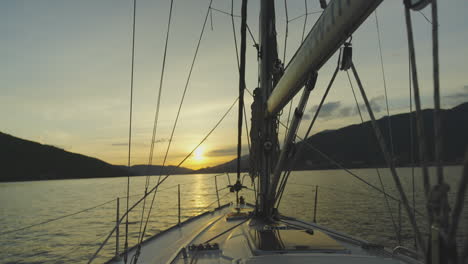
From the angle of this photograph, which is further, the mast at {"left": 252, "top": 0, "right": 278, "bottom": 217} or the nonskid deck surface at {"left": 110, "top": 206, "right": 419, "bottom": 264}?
the mast at {"left": 252, "top": 0, "right": 278, "bottom": 217}

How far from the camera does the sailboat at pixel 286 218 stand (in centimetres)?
157

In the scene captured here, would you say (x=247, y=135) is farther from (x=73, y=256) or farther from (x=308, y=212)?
(x=308, y=212)

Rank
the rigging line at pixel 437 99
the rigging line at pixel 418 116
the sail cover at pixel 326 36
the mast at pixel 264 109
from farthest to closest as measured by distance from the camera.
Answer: the mast at pixel 264 109 → the sail cover at pixel 326 36 → the rigging line at pixel 418 116 → the rigging line at pixel 437 99

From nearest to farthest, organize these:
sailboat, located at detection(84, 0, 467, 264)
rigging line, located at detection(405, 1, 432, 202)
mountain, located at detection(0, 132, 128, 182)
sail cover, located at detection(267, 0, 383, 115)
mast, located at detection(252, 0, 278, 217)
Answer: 1. rigging line, located at detection(405, 1, 432, 202)
2. sailboat, located at detection(84, 0, 467, 264)
3. sail cover, located at detection(267, 0, 383, 115)
4. mast, located at detection(252, 0, 278, 217)
5. mountain, located at detection(0, 132, 128, 182)

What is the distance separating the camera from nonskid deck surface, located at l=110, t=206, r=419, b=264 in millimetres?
3297

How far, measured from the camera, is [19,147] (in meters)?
158

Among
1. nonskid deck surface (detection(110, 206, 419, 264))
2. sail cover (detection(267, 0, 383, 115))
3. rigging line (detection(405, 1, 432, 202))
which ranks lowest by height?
nonskid deck surface (detection(110, 206, 419, 264))

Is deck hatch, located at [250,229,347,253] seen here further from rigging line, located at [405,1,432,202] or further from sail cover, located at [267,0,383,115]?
rigging line, located at [405,1,432,202]

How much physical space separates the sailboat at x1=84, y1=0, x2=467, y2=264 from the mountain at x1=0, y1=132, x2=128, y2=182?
551 ft

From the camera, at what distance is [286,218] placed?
6699mm

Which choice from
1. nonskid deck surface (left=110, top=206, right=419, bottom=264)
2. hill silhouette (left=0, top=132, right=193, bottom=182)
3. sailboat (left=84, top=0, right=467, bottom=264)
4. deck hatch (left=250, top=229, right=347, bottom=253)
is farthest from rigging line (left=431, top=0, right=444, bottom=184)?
hill silhouette (left=0, top=132, right=193, bottom=182)

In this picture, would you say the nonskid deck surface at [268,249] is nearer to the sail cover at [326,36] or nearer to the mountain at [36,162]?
the sail cover at [326,36]

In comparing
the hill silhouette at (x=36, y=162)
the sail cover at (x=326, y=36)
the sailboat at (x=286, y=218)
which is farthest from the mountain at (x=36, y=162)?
the sail cover at (x=326, y=36)

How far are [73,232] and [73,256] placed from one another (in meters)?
5.70
